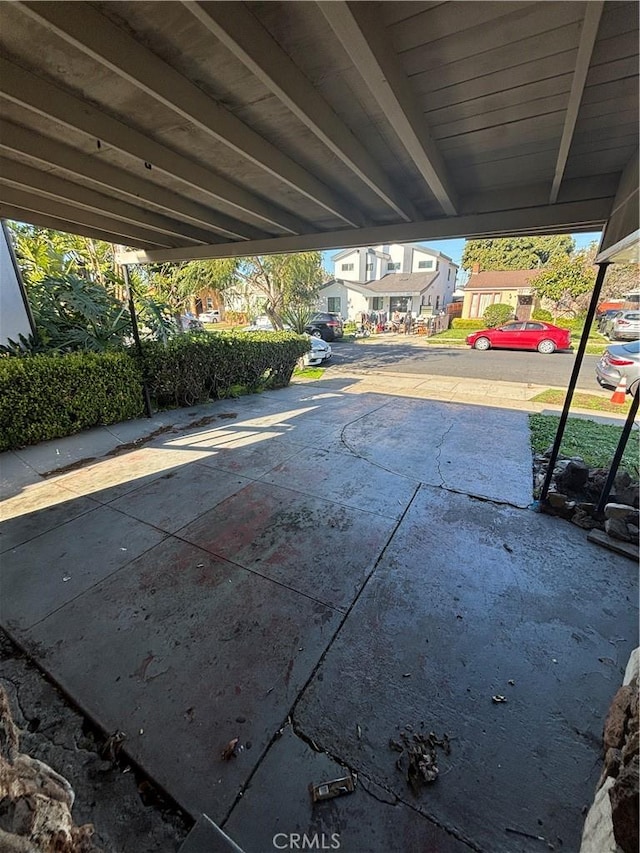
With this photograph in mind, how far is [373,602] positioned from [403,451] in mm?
2472

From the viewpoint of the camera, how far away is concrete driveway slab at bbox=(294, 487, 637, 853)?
122 cm

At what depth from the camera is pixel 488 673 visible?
1.63 meters

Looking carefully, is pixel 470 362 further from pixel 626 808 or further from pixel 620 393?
pixel 626 808

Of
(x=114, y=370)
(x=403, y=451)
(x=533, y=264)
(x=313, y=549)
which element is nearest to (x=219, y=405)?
(x=114, y=370)

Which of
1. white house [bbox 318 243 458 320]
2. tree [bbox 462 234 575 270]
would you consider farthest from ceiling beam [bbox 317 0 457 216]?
tree [bbox 462 234 575 270]

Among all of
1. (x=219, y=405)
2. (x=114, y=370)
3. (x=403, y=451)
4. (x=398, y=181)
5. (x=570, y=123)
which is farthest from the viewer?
(x=219, y=405)

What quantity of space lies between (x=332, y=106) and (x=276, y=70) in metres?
0.52

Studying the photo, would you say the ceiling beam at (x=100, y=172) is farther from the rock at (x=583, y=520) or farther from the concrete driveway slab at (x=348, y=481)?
the rock at (x=583, y=520)

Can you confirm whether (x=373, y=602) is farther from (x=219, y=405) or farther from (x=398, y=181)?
(x=219, y=405)

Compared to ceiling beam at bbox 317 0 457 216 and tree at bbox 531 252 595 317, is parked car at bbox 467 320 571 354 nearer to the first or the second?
tree at bbox 531 252 595 317

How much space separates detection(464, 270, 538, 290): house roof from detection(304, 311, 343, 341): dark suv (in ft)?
38.7

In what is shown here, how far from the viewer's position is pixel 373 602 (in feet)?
6.68

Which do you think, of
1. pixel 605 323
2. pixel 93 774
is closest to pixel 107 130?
pixel 93 774

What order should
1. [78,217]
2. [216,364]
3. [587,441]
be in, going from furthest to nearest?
1. [216,364]
2. [587,441]
3. [78,217]
